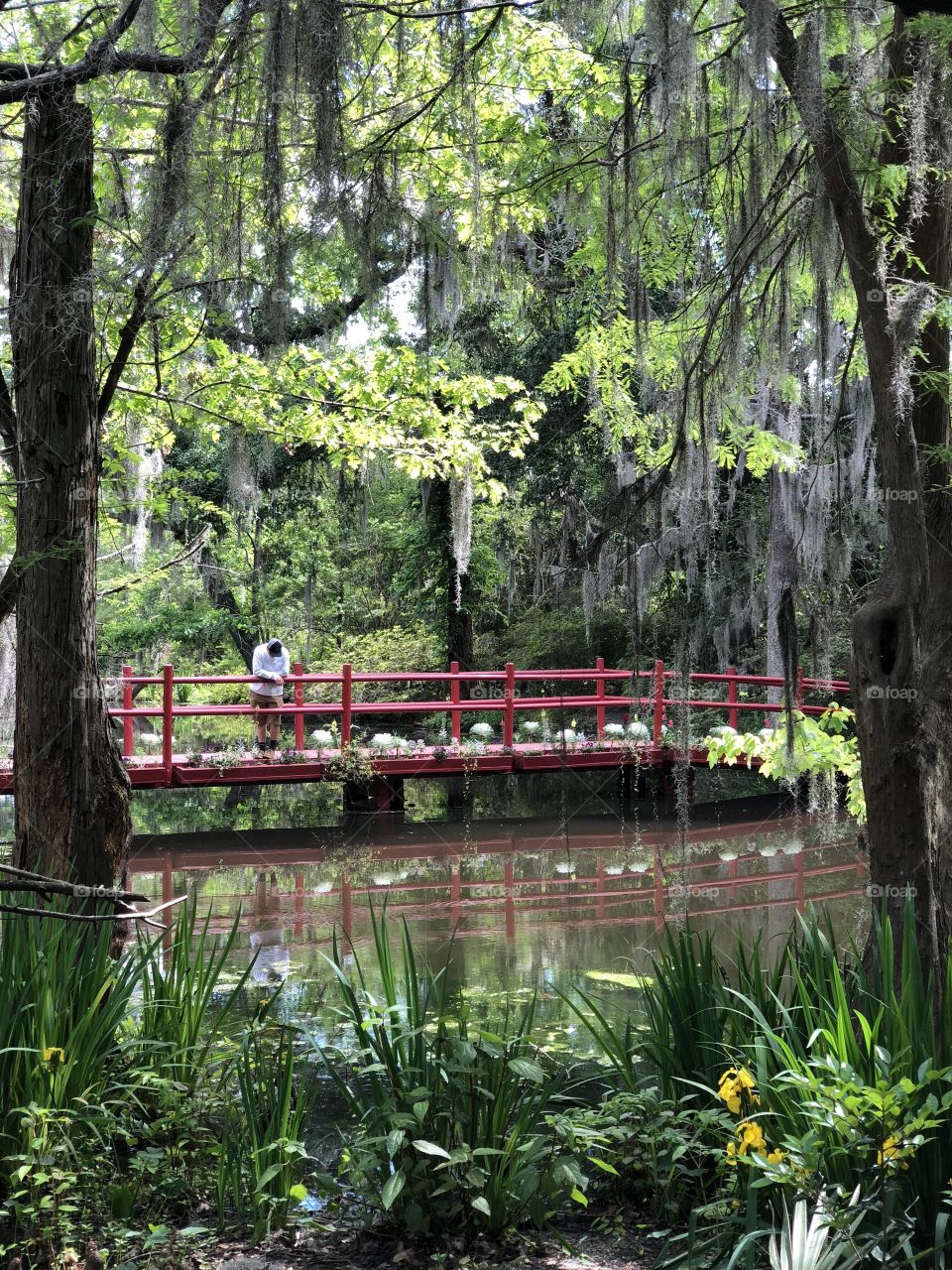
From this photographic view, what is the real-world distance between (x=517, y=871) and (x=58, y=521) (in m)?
6.67

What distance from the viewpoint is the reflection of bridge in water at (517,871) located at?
28.1 ft

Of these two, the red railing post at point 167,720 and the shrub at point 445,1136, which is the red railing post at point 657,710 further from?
the shrub at point 445,1136

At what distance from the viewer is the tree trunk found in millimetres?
4652

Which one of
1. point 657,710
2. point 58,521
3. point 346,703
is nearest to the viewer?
point 58,521

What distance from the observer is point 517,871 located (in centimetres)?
1055

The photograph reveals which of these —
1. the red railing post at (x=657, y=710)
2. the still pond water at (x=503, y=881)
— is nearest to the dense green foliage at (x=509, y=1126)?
the still pond water at (x=503, y=881)

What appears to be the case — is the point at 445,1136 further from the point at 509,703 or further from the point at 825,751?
the point at 509,703

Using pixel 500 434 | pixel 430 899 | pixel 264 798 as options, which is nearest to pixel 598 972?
pixel 430 899

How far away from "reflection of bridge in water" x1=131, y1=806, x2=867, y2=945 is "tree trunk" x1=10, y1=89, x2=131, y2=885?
2895mm

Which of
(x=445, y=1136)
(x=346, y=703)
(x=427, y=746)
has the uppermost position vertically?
(x=346, y=703)

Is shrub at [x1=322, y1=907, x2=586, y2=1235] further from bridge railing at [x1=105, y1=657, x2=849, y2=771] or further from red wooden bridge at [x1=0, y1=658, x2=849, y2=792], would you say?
bridge railing at [x1=105, y1=657, x2=849, y2=771]

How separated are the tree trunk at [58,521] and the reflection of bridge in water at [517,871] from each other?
2895 mm

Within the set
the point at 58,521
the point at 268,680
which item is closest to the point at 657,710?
the point at 268,680

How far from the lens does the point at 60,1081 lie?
10.0 feet
